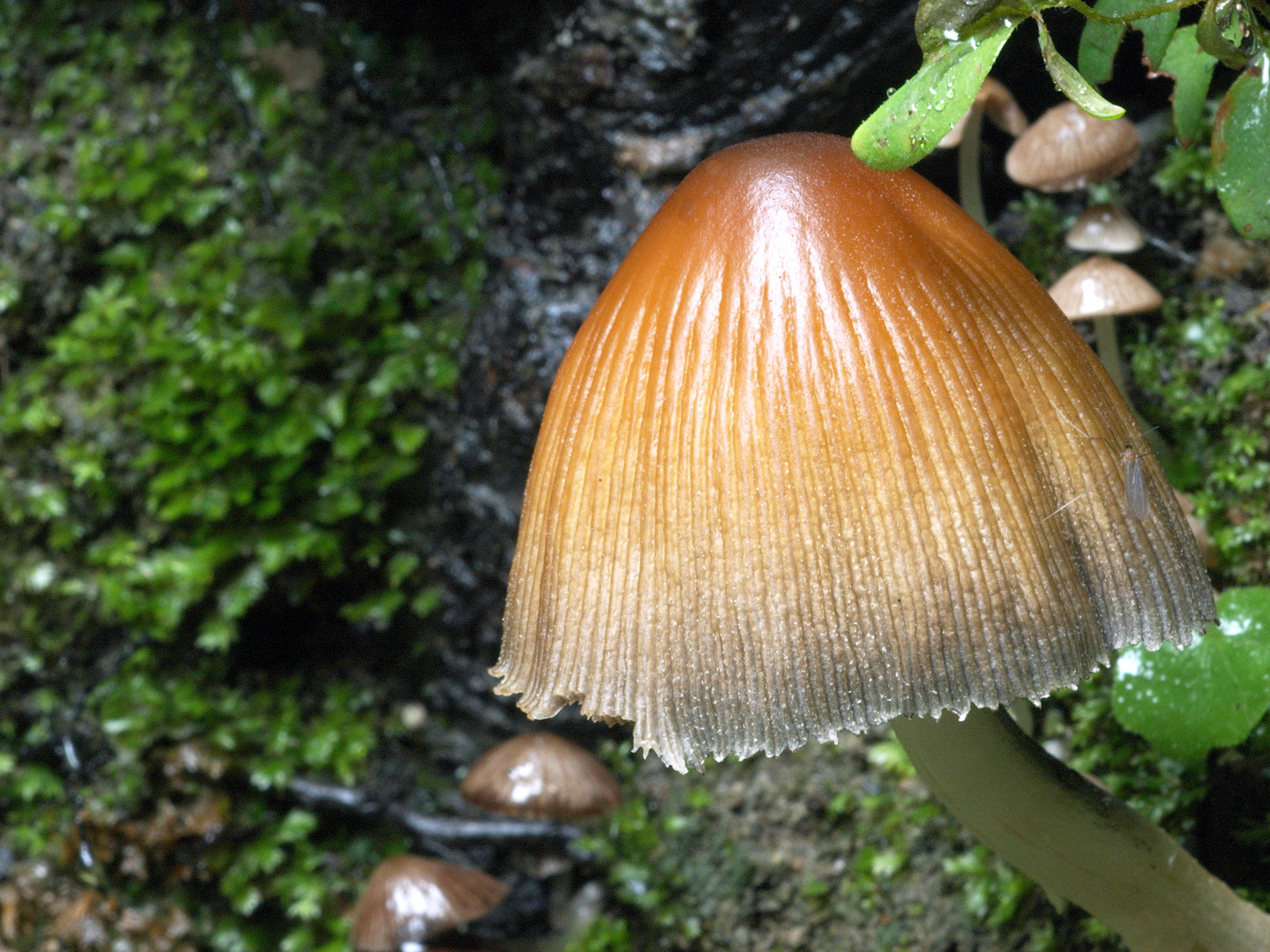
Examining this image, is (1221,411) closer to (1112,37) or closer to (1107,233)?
(1107,233)

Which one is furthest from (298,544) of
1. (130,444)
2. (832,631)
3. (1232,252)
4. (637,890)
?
(1232,252)

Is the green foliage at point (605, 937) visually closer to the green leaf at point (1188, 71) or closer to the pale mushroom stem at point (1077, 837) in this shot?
the pale mushroom stem at point (1077, 837)

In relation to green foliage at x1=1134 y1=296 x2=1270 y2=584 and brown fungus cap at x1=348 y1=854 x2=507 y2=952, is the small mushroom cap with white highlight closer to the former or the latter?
green foliage at x1=1134 y1=296 x2=1270 y2=584

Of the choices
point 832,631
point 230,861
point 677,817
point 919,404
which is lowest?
point 230,861

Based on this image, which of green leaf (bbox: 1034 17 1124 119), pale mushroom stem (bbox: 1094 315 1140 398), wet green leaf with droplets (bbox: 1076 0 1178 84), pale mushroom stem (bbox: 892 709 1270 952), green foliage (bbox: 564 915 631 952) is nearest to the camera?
green leaf (bbox: 1034 17 1124 119)

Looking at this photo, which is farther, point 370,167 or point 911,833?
point 370,167

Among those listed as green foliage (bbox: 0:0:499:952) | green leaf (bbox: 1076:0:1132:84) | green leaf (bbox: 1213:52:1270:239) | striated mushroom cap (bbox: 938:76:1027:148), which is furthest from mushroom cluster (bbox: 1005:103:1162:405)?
green foliage (bbox: 0:0:499:952)

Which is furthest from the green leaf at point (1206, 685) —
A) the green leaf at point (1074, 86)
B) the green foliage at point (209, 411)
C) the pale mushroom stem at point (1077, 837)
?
the green foliage at point (209, 411)

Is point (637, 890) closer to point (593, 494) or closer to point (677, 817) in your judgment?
point (677, 817)
